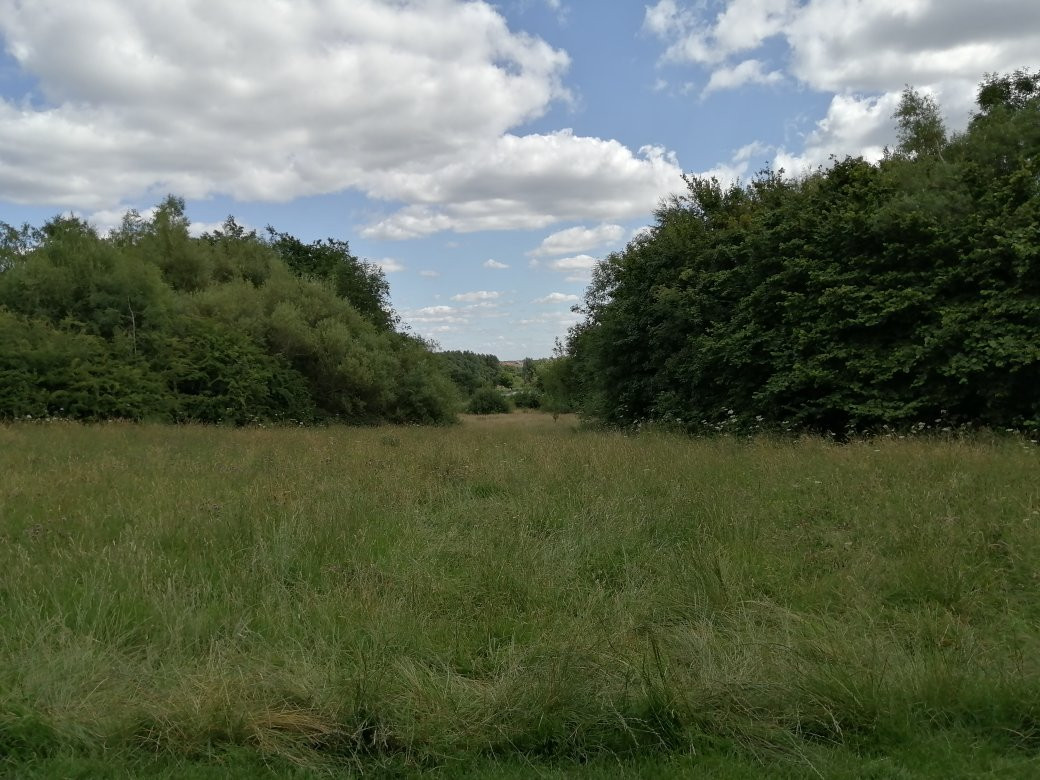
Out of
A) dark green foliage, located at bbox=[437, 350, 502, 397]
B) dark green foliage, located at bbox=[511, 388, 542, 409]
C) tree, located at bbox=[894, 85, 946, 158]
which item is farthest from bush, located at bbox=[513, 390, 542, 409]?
tree, located at bbox=[894, 85, 946, 158]

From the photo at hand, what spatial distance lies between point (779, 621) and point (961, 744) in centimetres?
127

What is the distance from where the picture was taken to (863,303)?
13344 mm

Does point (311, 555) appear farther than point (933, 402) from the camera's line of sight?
No

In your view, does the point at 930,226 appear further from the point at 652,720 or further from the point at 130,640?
→ the point at 130,640

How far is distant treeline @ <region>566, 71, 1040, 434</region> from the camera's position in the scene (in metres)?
11.7

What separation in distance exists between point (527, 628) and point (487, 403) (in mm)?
68659

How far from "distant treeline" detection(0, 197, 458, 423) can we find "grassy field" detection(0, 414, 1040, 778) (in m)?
13.5

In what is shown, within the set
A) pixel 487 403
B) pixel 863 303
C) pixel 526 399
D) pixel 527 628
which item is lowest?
pixel 527 628

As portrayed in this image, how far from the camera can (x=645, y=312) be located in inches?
758

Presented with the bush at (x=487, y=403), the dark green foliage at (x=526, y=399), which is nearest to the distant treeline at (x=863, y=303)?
the bush at (x=487, y=403)

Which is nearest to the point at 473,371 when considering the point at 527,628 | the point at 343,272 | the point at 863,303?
the point at 343,272

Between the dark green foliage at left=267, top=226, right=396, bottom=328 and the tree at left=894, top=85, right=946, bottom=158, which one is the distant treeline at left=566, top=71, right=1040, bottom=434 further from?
the dark green foliage at left=267, top=226, right=396, bottom=328

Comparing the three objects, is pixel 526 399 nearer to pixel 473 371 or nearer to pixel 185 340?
pixel 473 371

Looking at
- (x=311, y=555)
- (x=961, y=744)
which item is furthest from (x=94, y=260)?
(x=961, y=744)
